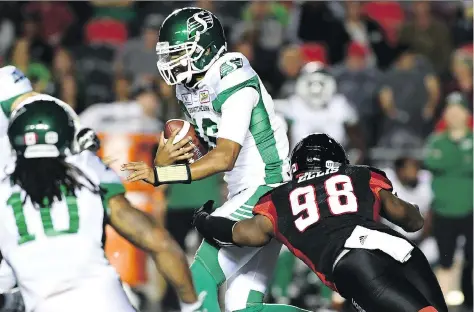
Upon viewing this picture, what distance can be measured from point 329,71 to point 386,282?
6.97 m

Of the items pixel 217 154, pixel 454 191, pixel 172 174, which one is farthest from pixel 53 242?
pixel 454 191

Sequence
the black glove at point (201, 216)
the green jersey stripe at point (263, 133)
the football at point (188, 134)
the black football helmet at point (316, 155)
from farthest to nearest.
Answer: the football at point (188, 134), the green jersey stripe at point (263, 133), the black glove at point (201, 216), the black football helmet at point (316, 155)

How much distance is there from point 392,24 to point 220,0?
2105 millimetres

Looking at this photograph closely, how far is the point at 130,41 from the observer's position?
41.0 ft

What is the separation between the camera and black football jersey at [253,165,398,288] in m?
5.41

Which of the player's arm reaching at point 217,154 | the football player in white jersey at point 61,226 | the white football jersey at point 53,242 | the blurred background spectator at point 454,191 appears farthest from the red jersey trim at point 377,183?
the blurred background spectator at point 454,191

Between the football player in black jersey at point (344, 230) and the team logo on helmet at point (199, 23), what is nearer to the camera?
the football player in black jersey at point (344, 230)

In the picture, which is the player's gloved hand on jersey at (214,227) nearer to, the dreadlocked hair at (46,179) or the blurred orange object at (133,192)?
the dreadlocked hair at (46,179)

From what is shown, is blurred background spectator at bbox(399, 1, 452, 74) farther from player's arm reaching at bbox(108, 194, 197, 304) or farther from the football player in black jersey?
player's arm reaching at bbox(108, 194, 197, 304)

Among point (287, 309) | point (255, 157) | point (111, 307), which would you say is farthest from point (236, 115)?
point (111, 307)

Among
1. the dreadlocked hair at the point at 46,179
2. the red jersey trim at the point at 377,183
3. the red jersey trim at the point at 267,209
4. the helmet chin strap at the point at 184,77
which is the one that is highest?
the helmet chin strap at the point at 184,77

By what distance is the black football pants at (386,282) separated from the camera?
5.17 m

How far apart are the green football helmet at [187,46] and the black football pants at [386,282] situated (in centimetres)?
149

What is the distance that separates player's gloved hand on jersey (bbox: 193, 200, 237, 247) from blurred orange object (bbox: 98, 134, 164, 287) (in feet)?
14.1
